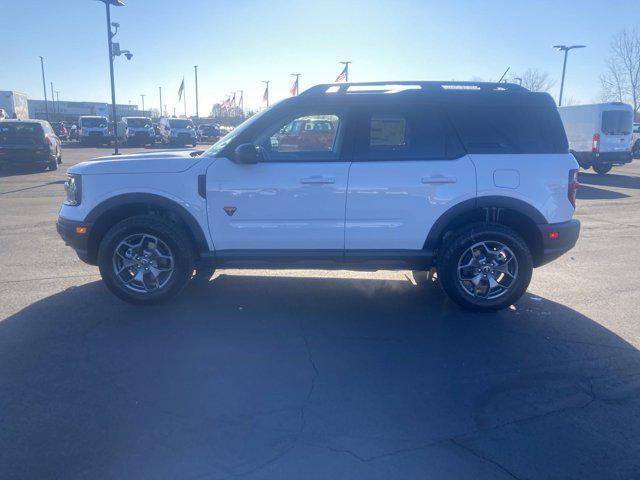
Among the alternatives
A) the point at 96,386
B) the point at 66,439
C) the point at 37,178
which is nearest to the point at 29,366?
the point at 96,386

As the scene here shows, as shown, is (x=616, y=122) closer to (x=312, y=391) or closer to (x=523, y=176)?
(x=523, y=176)

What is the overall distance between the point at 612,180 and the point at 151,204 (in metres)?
18.5

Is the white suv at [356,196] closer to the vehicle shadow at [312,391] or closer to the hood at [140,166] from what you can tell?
the hood at [140,166]

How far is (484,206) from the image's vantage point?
5.13 m

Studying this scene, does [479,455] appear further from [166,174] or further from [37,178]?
[37,178]

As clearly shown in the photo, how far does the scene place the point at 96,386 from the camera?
3740 mm

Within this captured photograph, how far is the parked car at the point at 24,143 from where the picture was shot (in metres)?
17.6

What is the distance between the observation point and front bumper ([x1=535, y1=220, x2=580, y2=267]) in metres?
5.21

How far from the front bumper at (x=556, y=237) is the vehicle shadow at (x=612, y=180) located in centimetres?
1394

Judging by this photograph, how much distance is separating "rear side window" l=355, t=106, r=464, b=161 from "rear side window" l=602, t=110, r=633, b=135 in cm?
1770

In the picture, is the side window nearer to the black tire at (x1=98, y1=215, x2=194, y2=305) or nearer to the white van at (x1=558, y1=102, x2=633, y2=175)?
the black tire at (x1=98, y1=215, x2=194, y2=305)

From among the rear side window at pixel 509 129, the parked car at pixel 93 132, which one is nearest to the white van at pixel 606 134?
the rear side window at pixel 509 129

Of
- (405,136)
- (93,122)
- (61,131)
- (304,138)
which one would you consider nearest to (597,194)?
(405,136)

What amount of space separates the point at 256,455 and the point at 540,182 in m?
3.66
